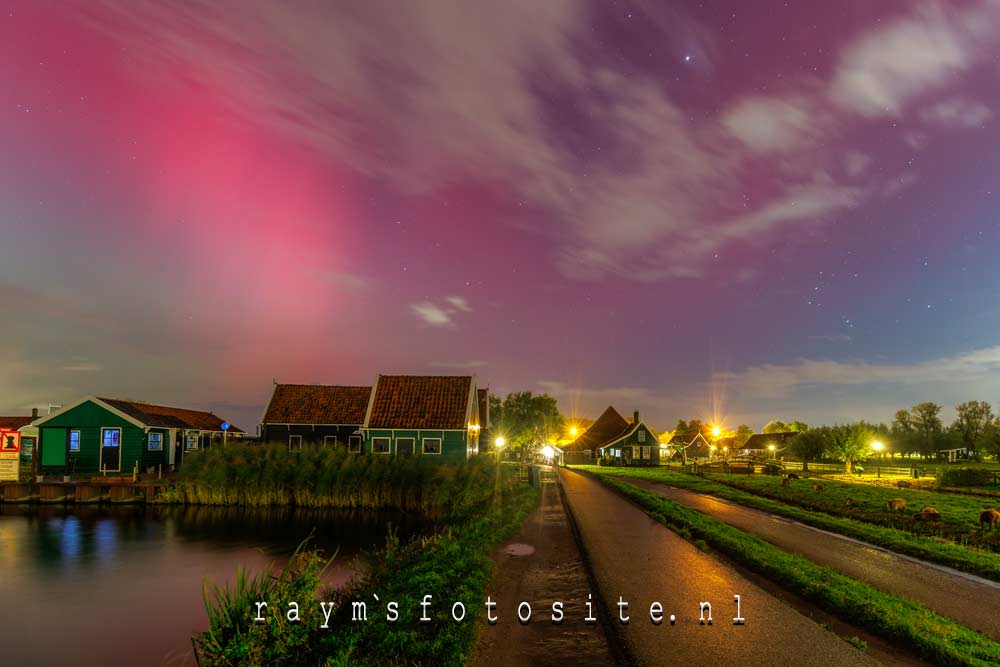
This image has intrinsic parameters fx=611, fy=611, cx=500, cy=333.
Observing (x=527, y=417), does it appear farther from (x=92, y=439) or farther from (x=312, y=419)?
(x=92, y=439)

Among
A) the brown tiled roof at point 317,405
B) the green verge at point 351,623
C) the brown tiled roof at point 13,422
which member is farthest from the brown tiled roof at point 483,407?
the green verge at point 351,623

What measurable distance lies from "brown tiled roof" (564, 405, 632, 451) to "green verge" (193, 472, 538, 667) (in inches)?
3060

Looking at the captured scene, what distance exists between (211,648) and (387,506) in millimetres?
28449

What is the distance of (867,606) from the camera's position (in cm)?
1080

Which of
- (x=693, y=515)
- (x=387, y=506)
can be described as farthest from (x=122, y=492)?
(x=693, y=515)

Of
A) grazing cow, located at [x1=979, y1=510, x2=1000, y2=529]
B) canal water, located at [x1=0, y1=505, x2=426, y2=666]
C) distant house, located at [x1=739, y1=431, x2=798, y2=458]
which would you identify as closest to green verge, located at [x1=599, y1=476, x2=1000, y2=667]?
grazing cow, located at [x1=979, y1=510, x2=1000, y2=529]

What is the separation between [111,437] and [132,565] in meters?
25.2

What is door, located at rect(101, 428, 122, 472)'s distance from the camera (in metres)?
46.0

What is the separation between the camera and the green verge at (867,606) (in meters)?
9.00

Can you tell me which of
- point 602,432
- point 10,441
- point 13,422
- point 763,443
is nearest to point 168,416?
point 10,441

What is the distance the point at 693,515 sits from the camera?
2350cm

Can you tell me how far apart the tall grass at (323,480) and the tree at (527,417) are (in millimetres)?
68927

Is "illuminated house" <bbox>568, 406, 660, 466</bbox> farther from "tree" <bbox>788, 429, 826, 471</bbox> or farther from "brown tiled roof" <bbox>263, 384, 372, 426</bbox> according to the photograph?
"brown tiled roof" <bbox>263, 384, 372, 426</bbox>

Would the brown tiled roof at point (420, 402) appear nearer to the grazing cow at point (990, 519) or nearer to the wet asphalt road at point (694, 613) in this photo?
the wet asphalt road at point (694, 613)
